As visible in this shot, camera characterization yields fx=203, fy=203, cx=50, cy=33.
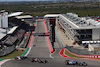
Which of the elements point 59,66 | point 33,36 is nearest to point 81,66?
point 59,66

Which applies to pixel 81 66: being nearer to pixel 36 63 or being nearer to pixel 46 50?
pixel 36 63

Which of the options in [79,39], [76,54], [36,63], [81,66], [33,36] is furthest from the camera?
[33,36]

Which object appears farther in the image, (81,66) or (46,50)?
(46,50)

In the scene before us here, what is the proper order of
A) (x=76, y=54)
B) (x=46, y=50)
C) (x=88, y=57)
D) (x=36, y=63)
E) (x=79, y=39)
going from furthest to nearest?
(x=79, y=39)
(x=46, y=50)
(x=76, y=54)
(x=88, y=57)
(x=36, y=63)

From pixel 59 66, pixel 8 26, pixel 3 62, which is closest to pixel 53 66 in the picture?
pixel 59 66

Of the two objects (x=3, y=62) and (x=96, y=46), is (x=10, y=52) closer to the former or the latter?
(x=3, y=62)

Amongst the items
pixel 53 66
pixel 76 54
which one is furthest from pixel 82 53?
pixel 53 66

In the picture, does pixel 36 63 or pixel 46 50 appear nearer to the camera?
pixel 36 63

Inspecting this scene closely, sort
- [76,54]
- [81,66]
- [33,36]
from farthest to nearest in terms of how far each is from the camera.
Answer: [33,36] → [76,54] → [81,66]

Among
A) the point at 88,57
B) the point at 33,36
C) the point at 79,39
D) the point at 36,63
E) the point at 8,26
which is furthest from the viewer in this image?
the point at 8,26
